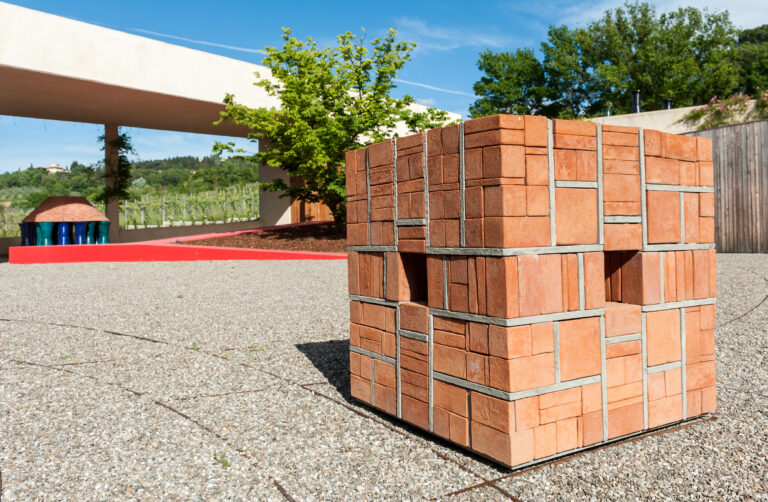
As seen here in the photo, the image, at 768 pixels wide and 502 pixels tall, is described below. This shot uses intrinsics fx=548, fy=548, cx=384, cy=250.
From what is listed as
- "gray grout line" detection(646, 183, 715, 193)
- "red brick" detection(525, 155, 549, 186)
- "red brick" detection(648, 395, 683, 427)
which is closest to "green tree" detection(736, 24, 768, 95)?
"gray grout line" detection(646, 183, 715, 193)

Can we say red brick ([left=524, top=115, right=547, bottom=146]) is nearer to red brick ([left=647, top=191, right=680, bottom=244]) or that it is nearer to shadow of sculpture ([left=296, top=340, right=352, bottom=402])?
red brick ([left=647, top=191, right=680, bottom=244])

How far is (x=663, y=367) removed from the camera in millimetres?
2857

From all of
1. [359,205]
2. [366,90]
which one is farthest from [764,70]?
[359,205]

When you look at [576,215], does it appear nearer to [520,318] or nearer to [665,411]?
[520,318]

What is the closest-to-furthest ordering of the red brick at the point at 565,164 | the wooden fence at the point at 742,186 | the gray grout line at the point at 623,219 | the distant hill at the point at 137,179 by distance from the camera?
the red brick at the point at 565,164
the gray grout line at the point at 623,219
the wooden fence at the point at 742,186
the distant hill at the point at 137,179

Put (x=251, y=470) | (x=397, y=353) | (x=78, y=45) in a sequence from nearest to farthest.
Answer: (x=251, y=470) < (x=397, y=353) < (x=78, y=45)

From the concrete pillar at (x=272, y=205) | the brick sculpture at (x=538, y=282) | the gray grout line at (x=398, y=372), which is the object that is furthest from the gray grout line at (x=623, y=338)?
the concrete pillar at (x=272, y=205)

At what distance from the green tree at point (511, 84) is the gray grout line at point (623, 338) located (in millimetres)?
38036

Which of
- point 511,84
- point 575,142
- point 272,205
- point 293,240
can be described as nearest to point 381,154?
point 575,142

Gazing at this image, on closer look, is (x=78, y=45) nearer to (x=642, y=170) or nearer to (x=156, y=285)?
(x=156, y=285)

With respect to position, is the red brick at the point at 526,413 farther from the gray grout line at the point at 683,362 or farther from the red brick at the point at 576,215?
the gray grout line at the point at 683,362

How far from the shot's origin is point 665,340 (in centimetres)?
287

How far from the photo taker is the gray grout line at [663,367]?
9.21 ft

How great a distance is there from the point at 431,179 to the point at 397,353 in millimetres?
973
